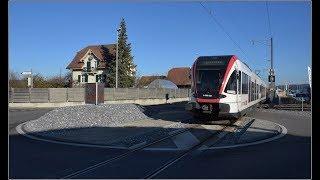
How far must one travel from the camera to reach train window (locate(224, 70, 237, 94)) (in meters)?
18.6

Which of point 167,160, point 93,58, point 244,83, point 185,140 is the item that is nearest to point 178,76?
point 93,58

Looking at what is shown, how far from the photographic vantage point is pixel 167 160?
34.1 feet

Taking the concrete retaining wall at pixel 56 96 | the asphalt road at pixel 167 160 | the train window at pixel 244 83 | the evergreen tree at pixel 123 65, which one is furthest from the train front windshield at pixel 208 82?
the evergreen tree at pixel 123 65

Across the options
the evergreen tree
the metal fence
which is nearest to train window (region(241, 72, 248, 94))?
the metal fence

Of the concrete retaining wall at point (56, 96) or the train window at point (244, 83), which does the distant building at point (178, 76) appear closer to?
the concrete retaining wall at point (56, 96)

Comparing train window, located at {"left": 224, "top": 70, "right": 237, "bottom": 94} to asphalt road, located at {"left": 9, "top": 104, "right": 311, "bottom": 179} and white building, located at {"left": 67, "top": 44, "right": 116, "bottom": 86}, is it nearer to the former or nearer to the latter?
asphalt road, located at {"left": 9, "top": 104, "right": 311, "bottom": 179}

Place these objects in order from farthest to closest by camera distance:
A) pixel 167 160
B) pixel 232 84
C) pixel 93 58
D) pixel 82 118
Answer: pixel 93 58, pixel 82 118, pixel 232 84, pixel 167 160

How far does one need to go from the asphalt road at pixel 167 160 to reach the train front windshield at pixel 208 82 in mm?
5699

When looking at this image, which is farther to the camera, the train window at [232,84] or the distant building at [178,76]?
the distant building at [178,76]

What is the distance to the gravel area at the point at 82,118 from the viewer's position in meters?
18.3

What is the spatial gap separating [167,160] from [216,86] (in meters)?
8.70

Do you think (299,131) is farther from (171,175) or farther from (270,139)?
(171,175)

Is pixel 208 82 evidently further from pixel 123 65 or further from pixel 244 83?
pixel 123 65

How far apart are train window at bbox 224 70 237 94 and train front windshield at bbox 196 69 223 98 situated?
14.8 inches
